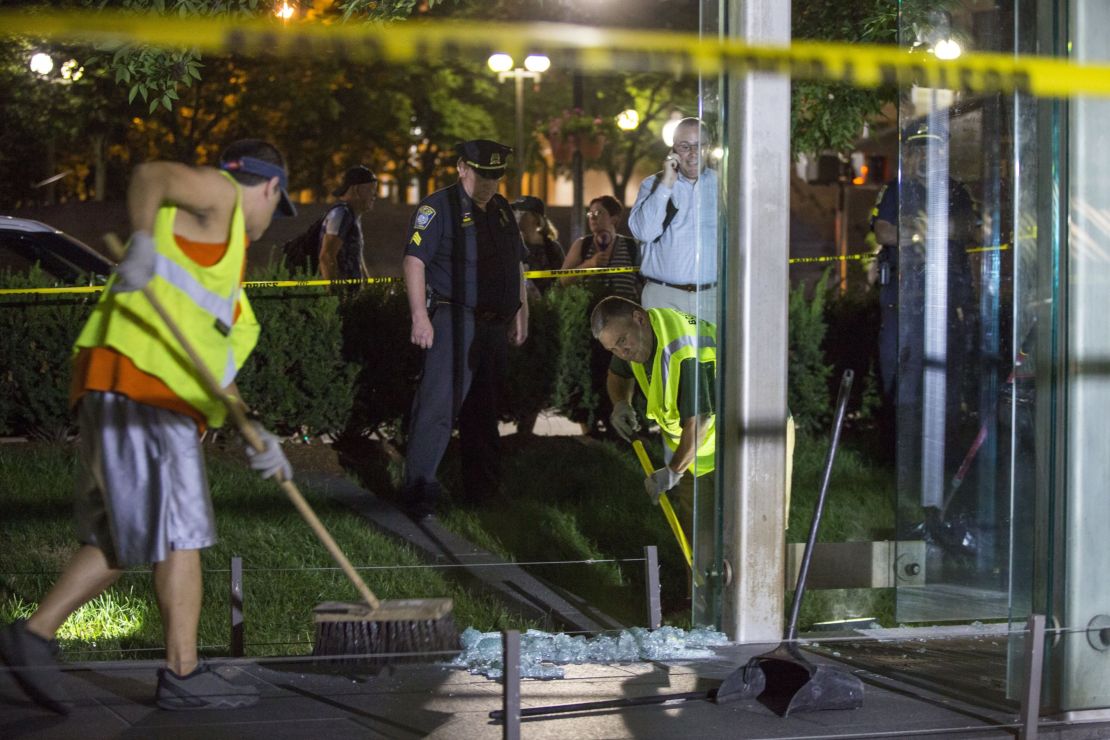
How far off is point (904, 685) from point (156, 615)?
2.88m

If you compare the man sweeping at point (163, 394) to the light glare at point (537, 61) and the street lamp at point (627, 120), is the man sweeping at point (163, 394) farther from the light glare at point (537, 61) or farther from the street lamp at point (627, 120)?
the street lamp at point (627, 120)

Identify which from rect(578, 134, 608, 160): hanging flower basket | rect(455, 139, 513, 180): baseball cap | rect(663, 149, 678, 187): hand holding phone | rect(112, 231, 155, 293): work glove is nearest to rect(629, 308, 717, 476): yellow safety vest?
rect(663, 149, 678, 187): hand holding phone

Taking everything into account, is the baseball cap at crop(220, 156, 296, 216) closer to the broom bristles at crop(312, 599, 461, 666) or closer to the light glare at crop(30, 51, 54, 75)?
the broom bristles at crop(312, 599, 461, 666)

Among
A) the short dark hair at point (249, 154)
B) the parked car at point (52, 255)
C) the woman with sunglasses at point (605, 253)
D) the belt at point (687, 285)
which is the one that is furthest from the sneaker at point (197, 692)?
the woman with sunglasses at point (605, 253)

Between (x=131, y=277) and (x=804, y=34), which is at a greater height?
(x=804, y=34)

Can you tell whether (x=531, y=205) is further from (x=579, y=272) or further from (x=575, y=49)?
(x=575, y=49)

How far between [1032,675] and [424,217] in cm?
364

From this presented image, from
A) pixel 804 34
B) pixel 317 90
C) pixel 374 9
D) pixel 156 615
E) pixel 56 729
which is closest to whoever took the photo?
pixel 56 729

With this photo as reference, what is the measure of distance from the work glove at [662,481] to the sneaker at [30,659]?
2.54m

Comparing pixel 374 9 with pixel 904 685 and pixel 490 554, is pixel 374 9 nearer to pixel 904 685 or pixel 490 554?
pixel 490 554

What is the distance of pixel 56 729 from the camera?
431 centimetres

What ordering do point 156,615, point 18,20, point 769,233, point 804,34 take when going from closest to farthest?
point 18,20, point 769,233, point 156,615, point 804,34

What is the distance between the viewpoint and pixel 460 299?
728 centimetres

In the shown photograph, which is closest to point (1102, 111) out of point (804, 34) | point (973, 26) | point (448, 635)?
point (973, 26)
